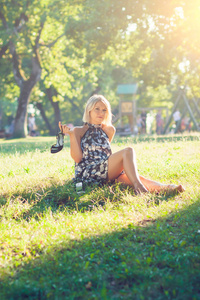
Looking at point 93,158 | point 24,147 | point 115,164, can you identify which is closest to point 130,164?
point 115,164

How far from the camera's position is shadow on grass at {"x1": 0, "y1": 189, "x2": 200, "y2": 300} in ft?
8.27

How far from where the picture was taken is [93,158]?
535 centimetres

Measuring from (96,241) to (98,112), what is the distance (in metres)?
2.46

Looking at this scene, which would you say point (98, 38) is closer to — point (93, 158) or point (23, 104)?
point (23, 104)

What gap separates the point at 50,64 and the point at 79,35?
5.00 m

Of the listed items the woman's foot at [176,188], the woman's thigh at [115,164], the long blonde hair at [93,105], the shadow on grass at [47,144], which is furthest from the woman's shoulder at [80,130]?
the shadow on grass at [47,144]

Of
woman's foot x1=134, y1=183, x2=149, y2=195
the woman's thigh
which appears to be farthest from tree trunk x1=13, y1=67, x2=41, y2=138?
woman's foot x1=134, y1=183, x2=149, y2=195

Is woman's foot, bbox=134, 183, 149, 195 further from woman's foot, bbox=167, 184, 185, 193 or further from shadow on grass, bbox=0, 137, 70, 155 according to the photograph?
shadow on grass, bbox=0, 137, 70, 155

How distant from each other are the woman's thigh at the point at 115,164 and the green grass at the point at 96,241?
10.2 inches

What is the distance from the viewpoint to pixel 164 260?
9.52ft

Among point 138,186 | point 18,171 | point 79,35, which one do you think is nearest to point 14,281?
point 138,186

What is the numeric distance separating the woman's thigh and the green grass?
10.2 inches

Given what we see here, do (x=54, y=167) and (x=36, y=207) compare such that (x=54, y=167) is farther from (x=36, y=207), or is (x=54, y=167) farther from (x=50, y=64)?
(x=50, y=64)

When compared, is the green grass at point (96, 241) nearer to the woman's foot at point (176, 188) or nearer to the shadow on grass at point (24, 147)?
the woman's foot at point (176, 188)
